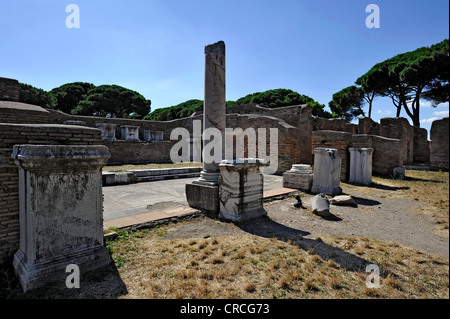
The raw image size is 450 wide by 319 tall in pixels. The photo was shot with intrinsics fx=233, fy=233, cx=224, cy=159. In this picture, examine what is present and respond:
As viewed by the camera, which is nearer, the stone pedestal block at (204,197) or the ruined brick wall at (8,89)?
the stone pedestal block at (204,197)

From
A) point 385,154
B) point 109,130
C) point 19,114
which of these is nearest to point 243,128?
point 385,154

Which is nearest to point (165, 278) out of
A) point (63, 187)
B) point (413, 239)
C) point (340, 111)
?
point (63, 187)

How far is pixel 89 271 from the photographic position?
242 centimetres

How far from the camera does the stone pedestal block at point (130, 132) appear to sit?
19.0 metres

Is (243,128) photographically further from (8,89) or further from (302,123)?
(8,89)

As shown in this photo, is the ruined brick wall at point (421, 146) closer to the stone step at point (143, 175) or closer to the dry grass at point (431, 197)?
the dry grass at point (431, 197)

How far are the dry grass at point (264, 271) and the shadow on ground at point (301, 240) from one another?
0.41 feet

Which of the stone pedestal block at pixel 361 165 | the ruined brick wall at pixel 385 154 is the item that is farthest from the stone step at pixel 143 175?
the ruined brick wall at pixel 385 154

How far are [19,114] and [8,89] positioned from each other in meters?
2.80

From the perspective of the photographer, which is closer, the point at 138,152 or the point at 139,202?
the point at 139,202

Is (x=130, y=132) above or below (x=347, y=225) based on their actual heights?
above

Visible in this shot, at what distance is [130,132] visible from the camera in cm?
1928

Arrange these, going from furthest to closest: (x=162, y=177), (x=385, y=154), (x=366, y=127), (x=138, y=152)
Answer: (x=138, y=152) → (x=366, y=127) → (x=385, y=154) → (x=162, y=177)

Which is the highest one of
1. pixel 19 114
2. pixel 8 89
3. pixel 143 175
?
pixel 8 89
